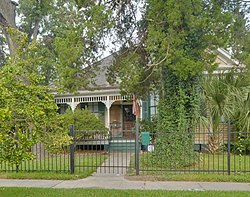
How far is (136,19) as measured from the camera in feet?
31.7

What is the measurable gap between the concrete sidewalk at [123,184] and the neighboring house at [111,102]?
25.3 feet

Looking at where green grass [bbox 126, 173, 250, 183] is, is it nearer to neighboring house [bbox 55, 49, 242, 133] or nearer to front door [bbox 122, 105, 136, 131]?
neighboring house [bbox 55, 49, 242, 133]

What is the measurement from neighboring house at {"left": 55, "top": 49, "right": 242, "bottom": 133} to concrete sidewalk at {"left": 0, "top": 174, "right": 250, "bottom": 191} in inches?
303

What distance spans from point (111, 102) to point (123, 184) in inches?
382

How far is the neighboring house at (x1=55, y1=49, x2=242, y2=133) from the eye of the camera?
14891 millimetres

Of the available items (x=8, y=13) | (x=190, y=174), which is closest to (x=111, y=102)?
(x=8, y=13)

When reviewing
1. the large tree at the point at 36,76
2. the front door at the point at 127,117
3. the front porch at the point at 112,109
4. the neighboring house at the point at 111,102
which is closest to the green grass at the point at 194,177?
the large tree at the point at 36,76

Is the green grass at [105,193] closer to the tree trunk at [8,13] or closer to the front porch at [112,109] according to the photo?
the tree trunk at [8,13]

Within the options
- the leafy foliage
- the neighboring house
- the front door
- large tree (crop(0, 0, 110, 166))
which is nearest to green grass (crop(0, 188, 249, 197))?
large tree (crop(0, 0, 110, 166))

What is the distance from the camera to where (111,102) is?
53.2ft

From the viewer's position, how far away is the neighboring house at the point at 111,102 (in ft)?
48.9

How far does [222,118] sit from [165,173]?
4594 millimetres

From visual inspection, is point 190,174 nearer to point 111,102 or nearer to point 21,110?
point 21,110

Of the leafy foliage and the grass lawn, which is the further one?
the grass lawn
